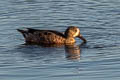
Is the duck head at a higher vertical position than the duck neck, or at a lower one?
higher

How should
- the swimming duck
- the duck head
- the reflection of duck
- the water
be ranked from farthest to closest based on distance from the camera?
1. the duck head
2. the swimming duck
3. the reflection of duck
4. the water

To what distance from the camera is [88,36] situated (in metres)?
19.5

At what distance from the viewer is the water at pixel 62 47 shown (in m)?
14.1

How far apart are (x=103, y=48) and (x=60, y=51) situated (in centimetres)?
137

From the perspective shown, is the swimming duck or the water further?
the swimming duck

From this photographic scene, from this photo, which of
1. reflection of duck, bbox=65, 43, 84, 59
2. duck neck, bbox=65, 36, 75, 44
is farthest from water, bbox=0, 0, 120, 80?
duck neck, bbox=65, 36, 75, 44

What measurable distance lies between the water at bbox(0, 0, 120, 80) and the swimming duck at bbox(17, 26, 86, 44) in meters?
0.32

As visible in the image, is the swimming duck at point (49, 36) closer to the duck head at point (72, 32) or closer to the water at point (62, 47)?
the duck head at point (72, 32)

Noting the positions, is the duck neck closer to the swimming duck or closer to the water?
the swimming duck

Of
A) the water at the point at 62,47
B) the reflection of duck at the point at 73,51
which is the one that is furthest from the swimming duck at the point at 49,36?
the reflection of duck at the point at 73,51

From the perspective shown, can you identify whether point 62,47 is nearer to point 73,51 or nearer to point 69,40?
point 73,51

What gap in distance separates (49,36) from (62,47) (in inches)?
42.6

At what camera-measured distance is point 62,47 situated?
18.6 meters

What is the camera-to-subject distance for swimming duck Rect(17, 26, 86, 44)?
63.7 feet
